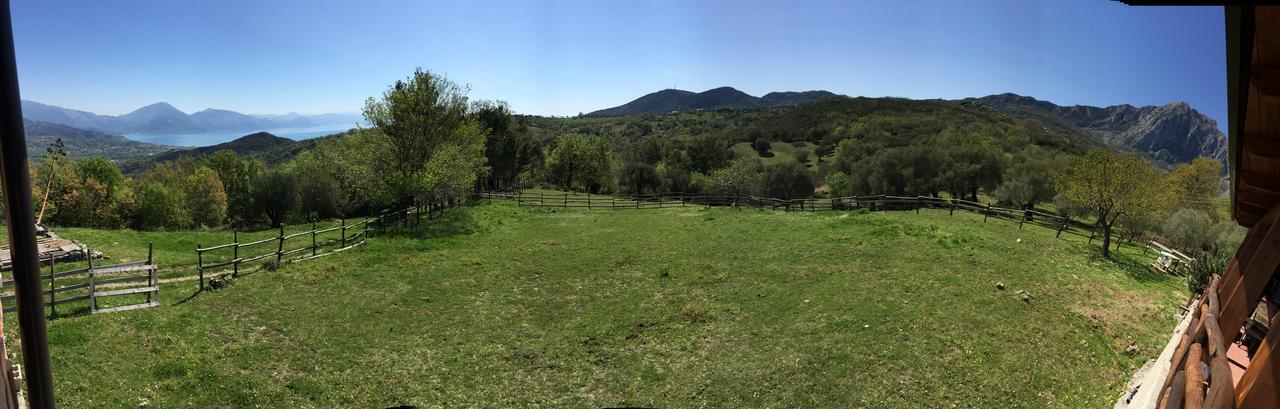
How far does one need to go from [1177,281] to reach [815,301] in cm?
1566

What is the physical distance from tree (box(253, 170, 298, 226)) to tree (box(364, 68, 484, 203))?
2725cm

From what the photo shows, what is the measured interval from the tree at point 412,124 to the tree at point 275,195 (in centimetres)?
2725

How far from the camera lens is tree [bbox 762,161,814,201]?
59031 mm

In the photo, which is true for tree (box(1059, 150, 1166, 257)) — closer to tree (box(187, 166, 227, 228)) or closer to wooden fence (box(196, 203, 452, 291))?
wooden fence (box(196, 203, 452, 291))

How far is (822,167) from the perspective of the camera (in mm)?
82875

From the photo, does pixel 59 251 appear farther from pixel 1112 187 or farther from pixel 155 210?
pixel 1112 187

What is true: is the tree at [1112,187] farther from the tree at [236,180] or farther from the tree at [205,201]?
the tree at [205,201]

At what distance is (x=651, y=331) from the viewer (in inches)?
548

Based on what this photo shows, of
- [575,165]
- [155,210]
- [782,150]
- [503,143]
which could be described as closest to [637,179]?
[575,165]

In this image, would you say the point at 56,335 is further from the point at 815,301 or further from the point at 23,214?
the point at 815,301

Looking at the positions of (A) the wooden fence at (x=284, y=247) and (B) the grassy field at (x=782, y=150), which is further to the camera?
(B) the grassy field at (x=782, y=150)

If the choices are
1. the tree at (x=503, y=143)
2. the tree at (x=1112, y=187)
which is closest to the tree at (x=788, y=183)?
the tree at (x=503, y=143)

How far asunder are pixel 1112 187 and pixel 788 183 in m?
37.9

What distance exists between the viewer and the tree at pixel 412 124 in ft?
92.6
